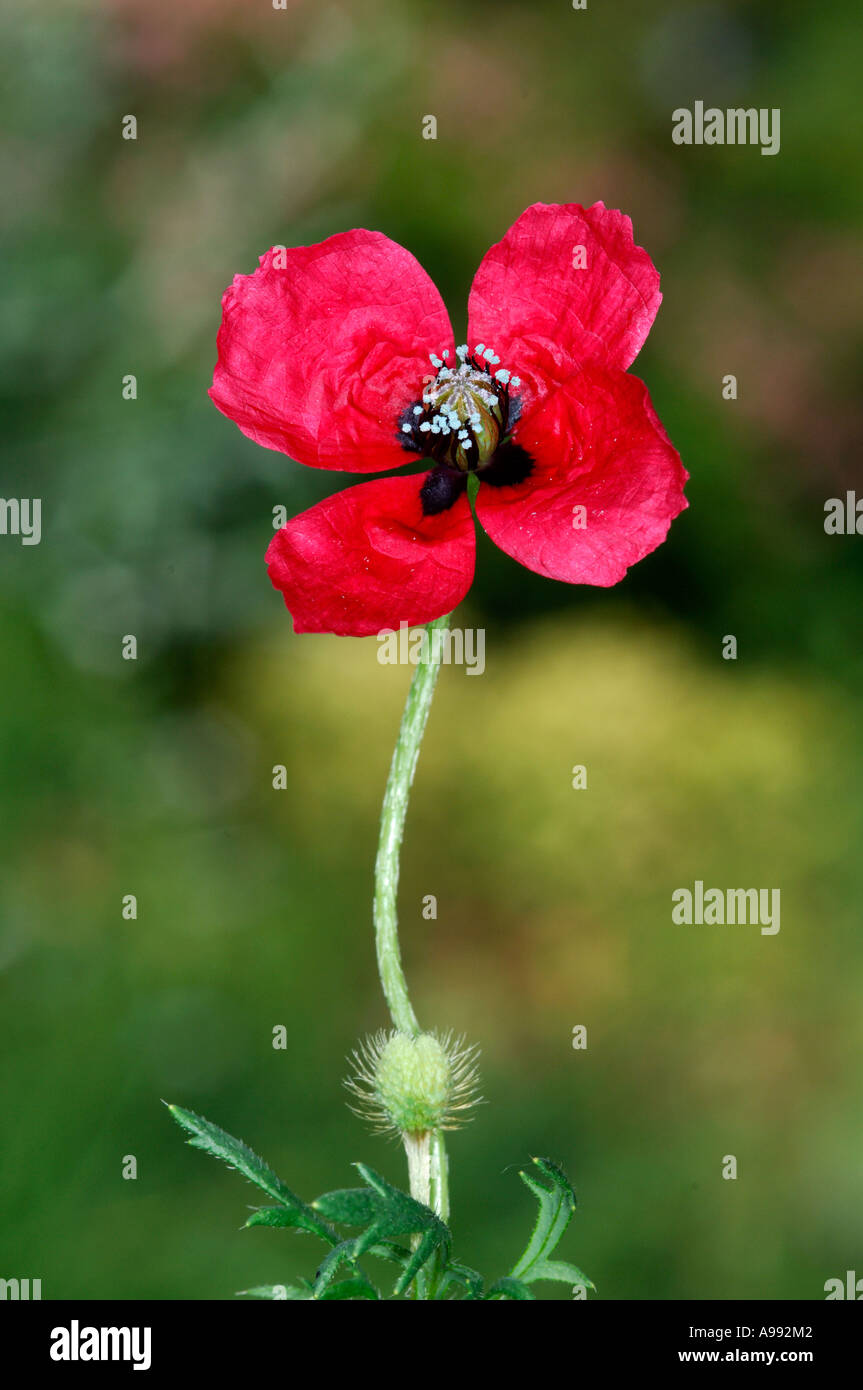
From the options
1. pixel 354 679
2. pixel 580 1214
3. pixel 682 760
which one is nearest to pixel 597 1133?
pixel 580 1214

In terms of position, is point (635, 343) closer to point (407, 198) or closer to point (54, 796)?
point (54, 796)

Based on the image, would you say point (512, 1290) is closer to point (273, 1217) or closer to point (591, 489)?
point (273, 1217)

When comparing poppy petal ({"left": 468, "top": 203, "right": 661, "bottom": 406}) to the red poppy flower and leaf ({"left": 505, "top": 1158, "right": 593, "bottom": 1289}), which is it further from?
leaf ({"left": 505, "top": 1158, "right": 593, "bottom": 1289})

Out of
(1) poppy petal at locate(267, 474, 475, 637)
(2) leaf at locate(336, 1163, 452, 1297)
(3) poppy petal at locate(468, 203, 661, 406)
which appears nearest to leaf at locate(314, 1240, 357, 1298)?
(2) leaf at locate(336, 1163, 452, 1297)

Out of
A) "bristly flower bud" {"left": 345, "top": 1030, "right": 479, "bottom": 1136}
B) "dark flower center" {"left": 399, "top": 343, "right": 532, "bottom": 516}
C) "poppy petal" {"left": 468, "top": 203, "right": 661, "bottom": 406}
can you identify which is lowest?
"bristly flower bud" {"left": 345, "top": 1030, "right": 479, "bottom": 1136}

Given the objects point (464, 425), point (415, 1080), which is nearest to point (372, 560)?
point (464, 425)

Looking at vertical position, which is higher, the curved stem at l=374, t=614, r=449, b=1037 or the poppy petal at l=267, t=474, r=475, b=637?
the poppy petal at l=267, t=474, r=475, b=637
